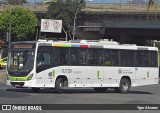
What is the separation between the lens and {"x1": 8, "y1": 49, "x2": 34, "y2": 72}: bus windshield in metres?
23.8

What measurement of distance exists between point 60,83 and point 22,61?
225 centimetres

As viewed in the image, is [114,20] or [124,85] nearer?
[124,85]

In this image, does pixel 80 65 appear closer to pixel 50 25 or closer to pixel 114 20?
pixel 50 25

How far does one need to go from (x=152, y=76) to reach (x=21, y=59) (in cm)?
879

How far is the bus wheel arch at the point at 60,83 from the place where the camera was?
951 inches

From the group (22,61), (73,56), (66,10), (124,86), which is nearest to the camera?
(22,61)

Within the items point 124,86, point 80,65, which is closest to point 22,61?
point 80,65

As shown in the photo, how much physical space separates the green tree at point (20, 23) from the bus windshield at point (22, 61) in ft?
208

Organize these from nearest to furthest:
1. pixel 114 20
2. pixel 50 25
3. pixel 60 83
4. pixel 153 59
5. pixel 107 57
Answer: pixel 60 83
pixel 107 57
pixel 153 59
pixel 50 25
pixel 114 20

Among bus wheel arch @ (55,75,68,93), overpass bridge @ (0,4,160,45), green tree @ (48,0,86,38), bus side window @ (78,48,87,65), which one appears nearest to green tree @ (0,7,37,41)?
overpass bridge @ (0,4,160,45)

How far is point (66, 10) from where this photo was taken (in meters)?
88.3

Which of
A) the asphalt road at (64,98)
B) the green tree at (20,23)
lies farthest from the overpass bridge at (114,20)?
the asphalt road at (64,98)

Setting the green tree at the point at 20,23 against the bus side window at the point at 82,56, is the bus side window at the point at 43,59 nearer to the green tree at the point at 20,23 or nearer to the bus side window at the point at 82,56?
the bus side window at the point at 82,56

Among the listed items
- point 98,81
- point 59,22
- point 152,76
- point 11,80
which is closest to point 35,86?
point 11,80
